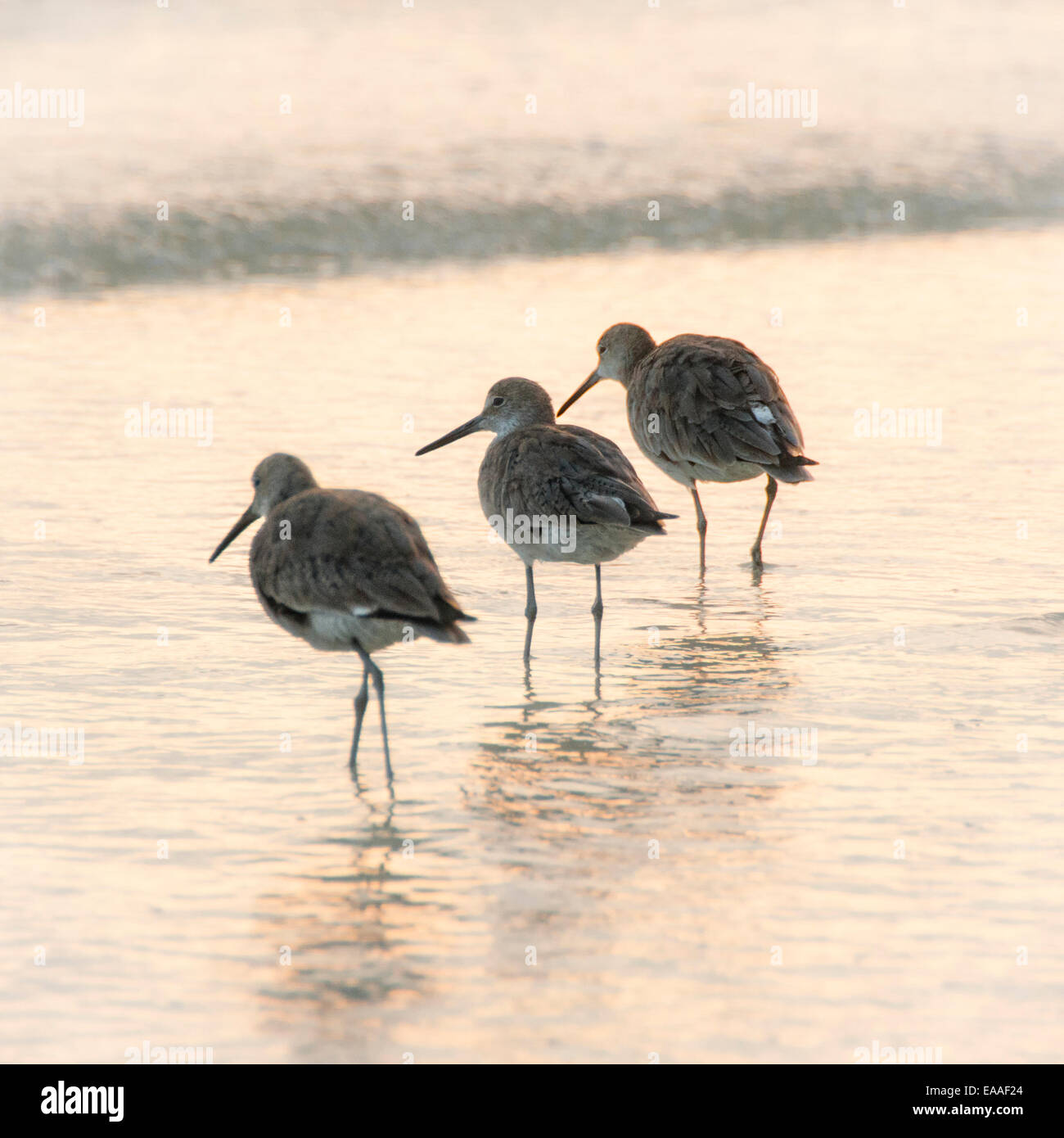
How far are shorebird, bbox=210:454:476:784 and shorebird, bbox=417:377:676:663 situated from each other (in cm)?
99

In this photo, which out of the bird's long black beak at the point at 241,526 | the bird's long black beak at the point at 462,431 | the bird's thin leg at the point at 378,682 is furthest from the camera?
the bird's long black beak at the point at 462,431

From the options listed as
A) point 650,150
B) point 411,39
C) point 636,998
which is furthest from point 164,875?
point 411,39

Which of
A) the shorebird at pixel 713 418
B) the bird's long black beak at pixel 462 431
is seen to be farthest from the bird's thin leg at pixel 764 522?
the bird's long black beak at pixel 462 431

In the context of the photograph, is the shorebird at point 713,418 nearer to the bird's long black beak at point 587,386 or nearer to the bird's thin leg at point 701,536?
the bird's thin leg at point 701,536

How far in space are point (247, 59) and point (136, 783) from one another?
17096 millimetres

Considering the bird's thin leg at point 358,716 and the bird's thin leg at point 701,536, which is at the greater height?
the bird's thin leg at point 701,536

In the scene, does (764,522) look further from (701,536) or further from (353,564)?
(353,564)

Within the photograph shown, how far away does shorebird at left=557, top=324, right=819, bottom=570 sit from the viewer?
707 centimetres

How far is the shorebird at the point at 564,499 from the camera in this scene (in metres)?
5.77

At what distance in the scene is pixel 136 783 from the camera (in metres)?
4.67

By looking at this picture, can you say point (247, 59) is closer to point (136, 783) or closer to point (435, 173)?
point (435, 173)

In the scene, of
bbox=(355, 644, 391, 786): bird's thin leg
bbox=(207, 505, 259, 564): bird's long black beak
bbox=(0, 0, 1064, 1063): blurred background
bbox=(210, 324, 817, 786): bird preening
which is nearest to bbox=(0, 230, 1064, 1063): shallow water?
bbox=(0, 0, 1064, 1063): blurred background

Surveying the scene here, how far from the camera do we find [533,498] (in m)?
5.89

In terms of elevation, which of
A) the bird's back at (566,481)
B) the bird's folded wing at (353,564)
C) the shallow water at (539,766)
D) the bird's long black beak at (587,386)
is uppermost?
the bird's long black beak at (587,386)
